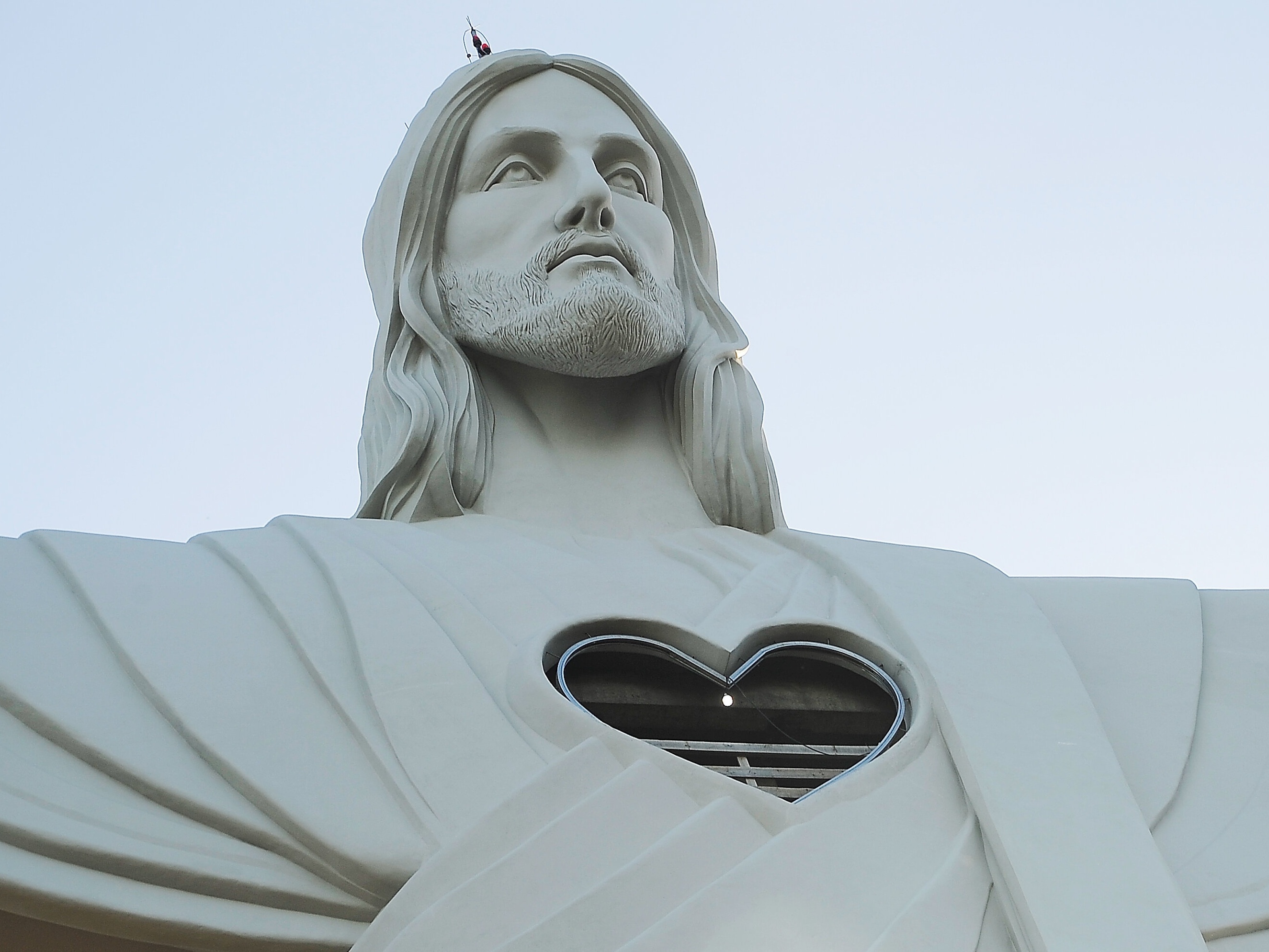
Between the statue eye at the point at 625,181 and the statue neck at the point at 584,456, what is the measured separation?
2.24 ft

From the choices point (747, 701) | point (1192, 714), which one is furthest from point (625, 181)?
point (1192, 714)

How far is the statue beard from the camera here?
20.6ft

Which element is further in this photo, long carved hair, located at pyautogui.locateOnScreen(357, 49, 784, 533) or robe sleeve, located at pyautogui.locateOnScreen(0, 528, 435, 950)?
long carved hair, located at pyautogui.locateOnScreen(357, 49, 784, 533)

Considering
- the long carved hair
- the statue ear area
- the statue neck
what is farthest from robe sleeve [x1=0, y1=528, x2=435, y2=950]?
the statue neck

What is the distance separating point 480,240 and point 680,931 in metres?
3.60

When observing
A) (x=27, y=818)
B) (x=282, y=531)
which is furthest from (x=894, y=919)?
(x=282, y=531)

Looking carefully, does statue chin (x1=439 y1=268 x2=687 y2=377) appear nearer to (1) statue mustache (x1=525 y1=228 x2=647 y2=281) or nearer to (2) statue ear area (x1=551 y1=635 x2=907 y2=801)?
(1) statue mustache (x1=525 y1=228 x2=647 y2=281)

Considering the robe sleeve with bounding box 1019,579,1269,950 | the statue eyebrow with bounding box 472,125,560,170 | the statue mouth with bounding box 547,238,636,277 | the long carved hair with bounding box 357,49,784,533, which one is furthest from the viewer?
the statue eyebrow with bounding box 472,125,560,170

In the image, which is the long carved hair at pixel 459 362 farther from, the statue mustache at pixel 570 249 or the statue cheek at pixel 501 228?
the statue mustache at pixel 570 249

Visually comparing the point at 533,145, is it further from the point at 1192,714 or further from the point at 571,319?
the point at 1192,714

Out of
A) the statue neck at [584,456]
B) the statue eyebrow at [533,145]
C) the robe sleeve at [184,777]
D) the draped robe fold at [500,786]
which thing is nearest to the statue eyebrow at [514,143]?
the statue eyebrow at [533,145]

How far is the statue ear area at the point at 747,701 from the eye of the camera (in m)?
4.39

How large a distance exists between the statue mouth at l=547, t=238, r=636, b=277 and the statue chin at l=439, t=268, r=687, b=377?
9cm

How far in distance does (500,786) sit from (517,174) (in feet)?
10.7
